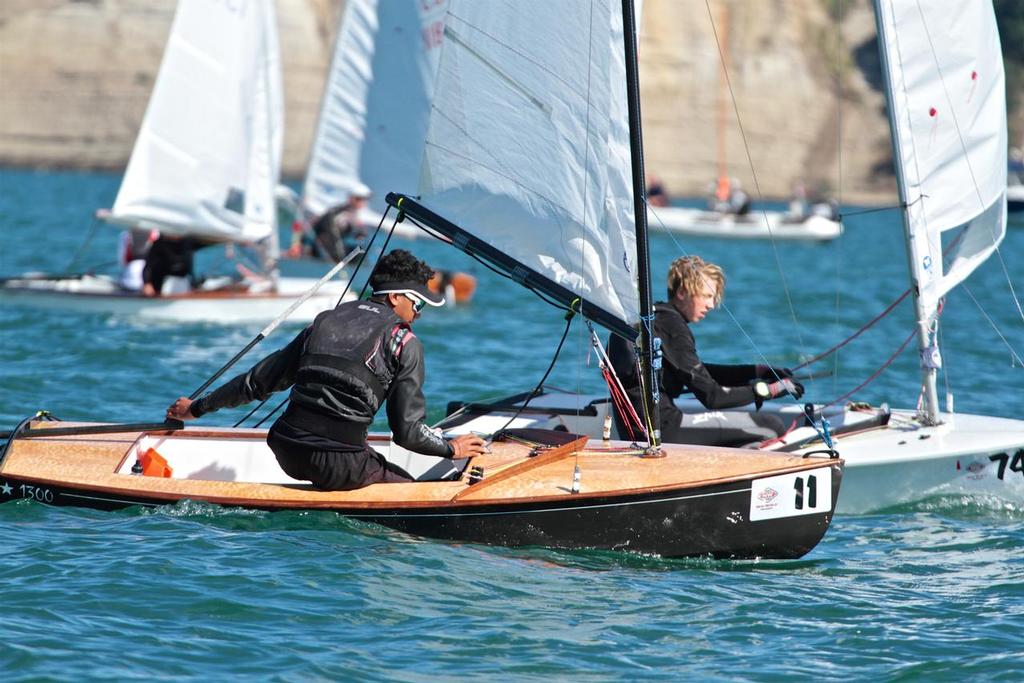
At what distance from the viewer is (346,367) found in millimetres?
5957

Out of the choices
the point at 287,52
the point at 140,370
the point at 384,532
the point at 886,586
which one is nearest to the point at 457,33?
the point at 384,532

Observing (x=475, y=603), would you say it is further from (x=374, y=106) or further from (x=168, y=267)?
(x=374, y=106)

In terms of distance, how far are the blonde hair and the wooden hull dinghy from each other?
1095mm

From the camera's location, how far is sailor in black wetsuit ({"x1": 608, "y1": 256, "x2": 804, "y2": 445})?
7.13 m

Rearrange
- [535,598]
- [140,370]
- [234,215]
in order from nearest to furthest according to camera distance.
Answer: [535,598] → [140,370] → [234,215]

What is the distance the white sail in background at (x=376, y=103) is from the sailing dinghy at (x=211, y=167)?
215 centimetres

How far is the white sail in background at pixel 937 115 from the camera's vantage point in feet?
26.7

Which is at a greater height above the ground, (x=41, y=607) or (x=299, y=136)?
(x=299, y=136)

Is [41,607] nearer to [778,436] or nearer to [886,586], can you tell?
[886,586]

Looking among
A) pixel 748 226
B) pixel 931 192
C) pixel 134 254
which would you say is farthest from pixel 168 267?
pixel 748 226

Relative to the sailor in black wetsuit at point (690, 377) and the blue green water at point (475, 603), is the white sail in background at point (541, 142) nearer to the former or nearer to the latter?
the sailor in black wetsuit at point (690, 377)

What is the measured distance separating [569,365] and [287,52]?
47582 mm

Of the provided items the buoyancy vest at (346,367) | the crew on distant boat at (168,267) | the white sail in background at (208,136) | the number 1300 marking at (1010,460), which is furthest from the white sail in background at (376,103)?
the buoyancy vest at (346,367)

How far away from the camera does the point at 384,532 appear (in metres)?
6.11
